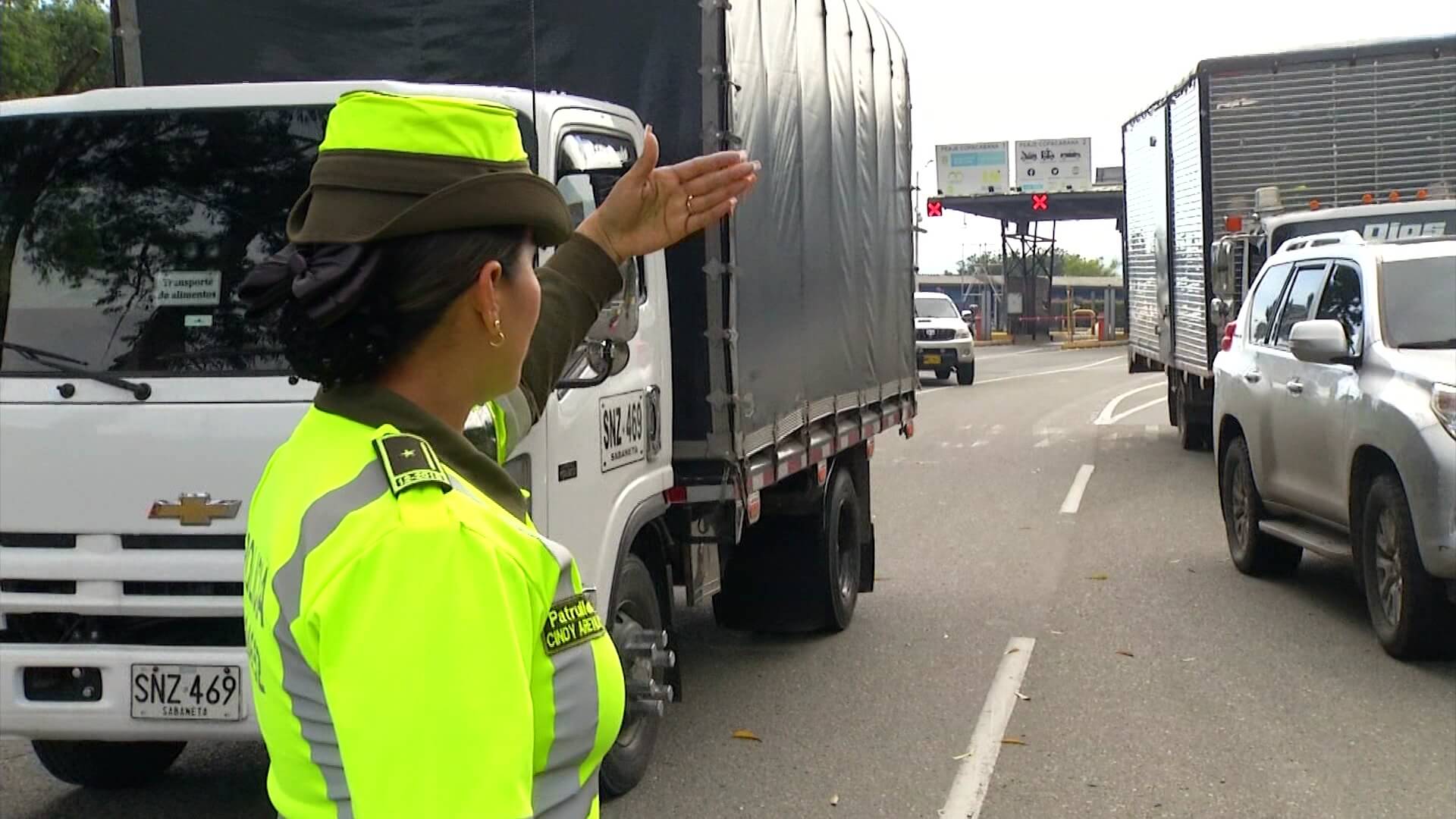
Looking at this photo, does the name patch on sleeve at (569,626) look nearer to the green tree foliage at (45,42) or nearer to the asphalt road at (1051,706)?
the asphalt road at (1051,706)

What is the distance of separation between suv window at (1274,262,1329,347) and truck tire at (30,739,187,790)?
21.3 feet

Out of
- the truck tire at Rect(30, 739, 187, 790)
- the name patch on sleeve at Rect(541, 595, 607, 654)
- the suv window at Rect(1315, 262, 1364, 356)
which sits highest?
the suv window at Rect(1315, 262, 1364, 356)

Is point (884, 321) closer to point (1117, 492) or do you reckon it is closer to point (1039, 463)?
point (1117, 492)

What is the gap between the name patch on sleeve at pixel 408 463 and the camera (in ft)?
4.66

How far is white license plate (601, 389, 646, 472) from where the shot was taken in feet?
17.3

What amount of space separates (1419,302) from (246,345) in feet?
19.5

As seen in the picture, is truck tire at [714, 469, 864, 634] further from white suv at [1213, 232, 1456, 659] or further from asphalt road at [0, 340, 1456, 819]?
white suv at [1213, 232, 1456, 659]

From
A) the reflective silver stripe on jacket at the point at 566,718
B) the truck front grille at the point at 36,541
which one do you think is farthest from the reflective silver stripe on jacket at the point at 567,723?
the truck front grille at the point at 36,541

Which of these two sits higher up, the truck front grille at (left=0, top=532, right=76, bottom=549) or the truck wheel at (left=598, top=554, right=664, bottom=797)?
the truck front grille at (left=0, top=532, right=76, bottom=549)

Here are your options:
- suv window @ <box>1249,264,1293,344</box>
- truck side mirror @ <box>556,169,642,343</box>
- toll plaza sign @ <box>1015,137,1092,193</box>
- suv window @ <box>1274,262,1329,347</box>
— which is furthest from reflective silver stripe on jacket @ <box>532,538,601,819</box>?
toll plaza sign @ <box>1015,137,1092,193</box>

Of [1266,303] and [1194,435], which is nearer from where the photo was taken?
[1266,303]

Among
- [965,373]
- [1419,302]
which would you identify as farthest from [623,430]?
[965,373]

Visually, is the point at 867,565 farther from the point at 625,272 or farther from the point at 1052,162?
the point at 1052,162

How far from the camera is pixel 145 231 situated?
15.8 ft
